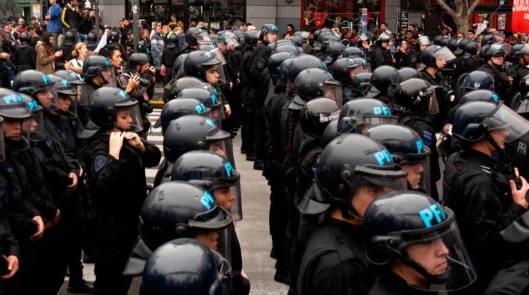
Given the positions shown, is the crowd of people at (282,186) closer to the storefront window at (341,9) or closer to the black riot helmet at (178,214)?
the black riot helmet at (178,214)

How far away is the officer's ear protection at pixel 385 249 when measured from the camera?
3.51 metres

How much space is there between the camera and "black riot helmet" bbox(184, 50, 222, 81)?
9562mm

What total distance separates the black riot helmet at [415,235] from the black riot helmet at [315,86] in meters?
3.94

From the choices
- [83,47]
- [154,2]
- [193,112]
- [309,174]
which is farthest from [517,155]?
[154,2]

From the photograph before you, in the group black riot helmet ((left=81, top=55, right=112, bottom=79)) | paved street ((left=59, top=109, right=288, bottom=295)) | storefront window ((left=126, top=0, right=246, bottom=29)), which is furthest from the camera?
storefront window ((left=126, top=0, right=246, bottom=29))

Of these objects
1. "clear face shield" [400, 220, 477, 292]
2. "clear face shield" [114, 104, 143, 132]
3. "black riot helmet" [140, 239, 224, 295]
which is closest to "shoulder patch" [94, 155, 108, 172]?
"clear face shield" [114, 104, 143, 132]

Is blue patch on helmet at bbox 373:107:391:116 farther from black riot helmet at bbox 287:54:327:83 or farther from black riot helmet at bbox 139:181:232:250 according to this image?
black riot helmet at bbox 139:181:232:250

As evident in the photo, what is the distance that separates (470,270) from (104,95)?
410 cm

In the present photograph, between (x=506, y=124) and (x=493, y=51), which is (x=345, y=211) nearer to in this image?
(x=506, y=124)

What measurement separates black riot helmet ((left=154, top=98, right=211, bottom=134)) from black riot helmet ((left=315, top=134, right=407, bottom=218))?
2569 millimetres

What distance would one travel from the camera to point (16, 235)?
5.97 metres

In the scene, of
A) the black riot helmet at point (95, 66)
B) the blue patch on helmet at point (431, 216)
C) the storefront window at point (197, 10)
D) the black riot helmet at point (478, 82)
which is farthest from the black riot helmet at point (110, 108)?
the storefront window at point (197, 10)

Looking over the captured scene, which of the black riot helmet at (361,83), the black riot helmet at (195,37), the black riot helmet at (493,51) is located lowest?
the black riot helmet at (361,83)

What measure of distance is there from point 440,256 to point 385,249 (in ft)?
0.81
